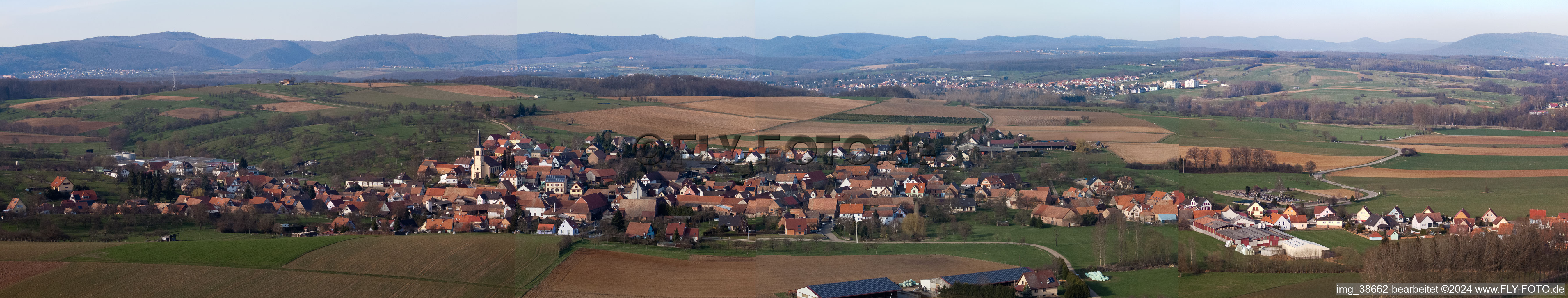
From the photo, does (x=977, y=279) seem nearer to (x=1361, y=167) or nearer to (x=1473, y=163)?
(x=1361, y=167)

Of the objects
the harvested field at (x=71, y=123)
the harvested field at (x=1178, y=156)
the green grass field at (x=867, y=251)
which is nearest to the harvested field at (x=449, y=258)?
the green grass field at (x=867, y=251)

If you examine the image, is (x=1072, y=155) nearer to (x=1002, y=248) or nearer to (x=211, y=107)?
(x=1002, y=248)

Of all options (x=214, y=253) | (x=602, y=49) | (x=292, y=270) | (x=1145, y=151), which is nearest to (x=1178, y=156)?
(x=1145, y=151)

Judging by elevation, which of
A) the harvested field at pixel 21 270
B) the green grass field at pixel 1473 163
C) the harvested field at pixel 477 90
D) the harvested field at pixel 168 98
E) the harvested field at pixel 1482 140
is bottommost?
the harvested field at pixel 21 270

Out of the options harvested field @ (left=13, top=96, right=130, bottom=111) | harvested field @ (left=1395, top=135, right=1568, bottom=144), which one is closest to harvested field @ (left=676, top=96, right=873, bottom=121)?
harvested field @ (left=1395, top=135, right=1568, bottom=144)

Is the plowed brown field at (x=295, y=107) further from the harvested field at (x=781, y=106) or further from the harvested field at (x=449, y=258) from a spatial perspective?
the harvested field at (x=449, y=258)

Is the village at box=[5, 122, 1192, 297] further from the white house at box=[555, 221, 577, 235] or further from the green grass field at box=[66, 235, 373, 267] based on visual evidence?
the green grass field at box=[66, 235, 373, 267]
